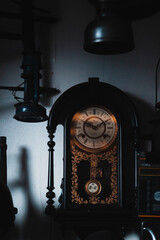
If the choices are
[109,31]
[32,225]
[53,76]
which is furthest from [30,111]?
[109,31]

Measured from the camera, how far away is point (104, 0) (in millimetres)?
1914

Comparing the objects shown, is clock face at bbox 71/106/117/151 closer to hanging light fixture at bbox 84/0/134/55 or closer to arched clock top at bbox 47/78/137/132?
arched clock top at bbox 47/78/137/132

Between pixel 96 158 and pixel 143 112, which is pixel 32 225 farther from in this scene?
pixel 143 112

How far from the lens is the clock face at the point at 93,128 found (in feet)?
10.2

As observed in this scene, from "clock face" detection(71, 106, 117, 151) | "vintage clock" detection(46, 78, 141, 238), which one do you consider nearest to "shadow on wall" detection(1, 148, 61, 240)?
"vintage clock" detection(46, 78, 141, 238)

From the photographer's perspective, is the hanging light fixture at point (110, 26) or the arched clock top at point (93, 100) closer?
the hanging light fixture at point (110, 26)

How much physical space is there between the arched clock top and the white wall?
314mm

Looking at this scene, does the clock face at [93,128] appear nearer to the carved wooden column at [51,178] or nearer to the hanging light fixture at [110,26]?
the carved wooden column at [51,178]

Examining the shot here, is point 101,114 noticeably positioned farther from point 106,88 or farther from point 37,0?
point 37,0

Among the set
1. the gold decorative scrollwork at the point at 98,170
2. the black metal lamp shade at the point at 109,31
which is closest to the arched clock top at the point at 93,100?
the gold decorative scrollwork at the point at 98,170

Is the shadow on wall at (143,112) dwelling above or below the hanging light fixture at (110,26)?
below

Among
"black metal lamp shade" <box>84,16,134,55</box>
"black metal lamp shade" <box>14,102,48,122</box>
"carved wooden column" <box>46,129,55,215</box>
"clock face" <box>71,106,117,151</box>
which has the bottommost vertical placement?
"carved wooden column" <box>46,129,55,215</box>

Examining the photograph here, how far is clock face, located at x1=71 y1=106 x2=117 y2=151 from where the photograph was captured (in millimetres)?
3110

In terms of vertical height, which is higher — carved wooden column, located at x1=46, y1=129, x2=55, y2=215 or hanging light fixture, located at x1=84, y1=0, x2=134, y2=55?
hanging light fixture, located at x1=84, y1=0, x2=134, y2=55
